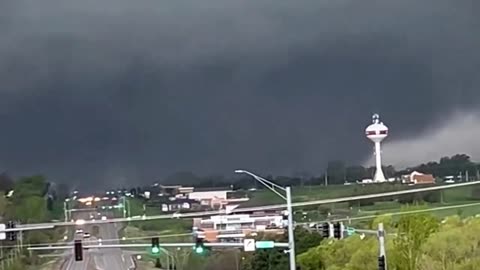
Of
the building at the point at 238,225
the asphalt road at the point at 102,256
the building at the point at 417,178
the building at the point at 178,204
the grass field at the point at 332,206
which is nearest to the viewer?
the asphalt road at the point at 102,256

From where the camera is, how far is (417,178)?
121 m

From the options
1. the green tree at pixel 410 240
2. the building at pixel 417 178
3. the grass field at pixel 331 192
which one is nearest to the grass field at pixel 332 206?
the grass field at pixel 331 192

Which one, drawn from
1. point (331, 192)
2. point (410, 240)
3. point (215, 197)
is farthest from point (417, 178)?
point (410, 240)

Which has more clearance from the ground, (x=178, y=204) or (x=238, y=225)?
(x=178, y=204)

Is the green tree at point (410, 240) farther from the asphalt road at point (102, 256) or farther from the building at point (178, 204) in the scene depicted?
the building at point (178, 204)

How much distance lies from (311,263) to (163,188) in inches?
1052

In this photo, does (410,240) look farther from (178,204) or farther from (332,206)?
(332,206)

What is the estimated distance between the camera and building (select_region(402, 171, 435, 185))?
119438mm

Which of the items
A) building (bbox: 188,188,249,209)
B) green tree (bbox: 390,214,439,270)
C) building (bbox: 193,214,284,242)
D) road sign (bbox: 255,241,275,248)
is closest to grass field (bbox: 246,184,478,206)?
building (bbox: 188,188,249,209)

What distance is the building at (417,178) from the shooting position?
11944 cm

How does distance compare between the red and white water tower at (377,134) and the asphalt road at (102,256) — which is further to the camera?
the red and white water tower at (377,134)

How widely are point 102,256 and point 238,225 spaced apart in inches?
624

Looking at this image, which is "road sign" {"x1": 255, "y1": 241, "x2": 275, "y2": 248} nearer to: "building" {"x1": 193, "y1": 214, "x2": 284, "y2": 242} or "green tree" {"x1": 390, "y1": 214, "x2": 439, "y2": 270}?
"green tree" {"x1": 390, "y1": 214, "x2": 439, "y2": 270}

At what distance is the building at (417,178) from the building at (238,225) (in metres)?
22.7
